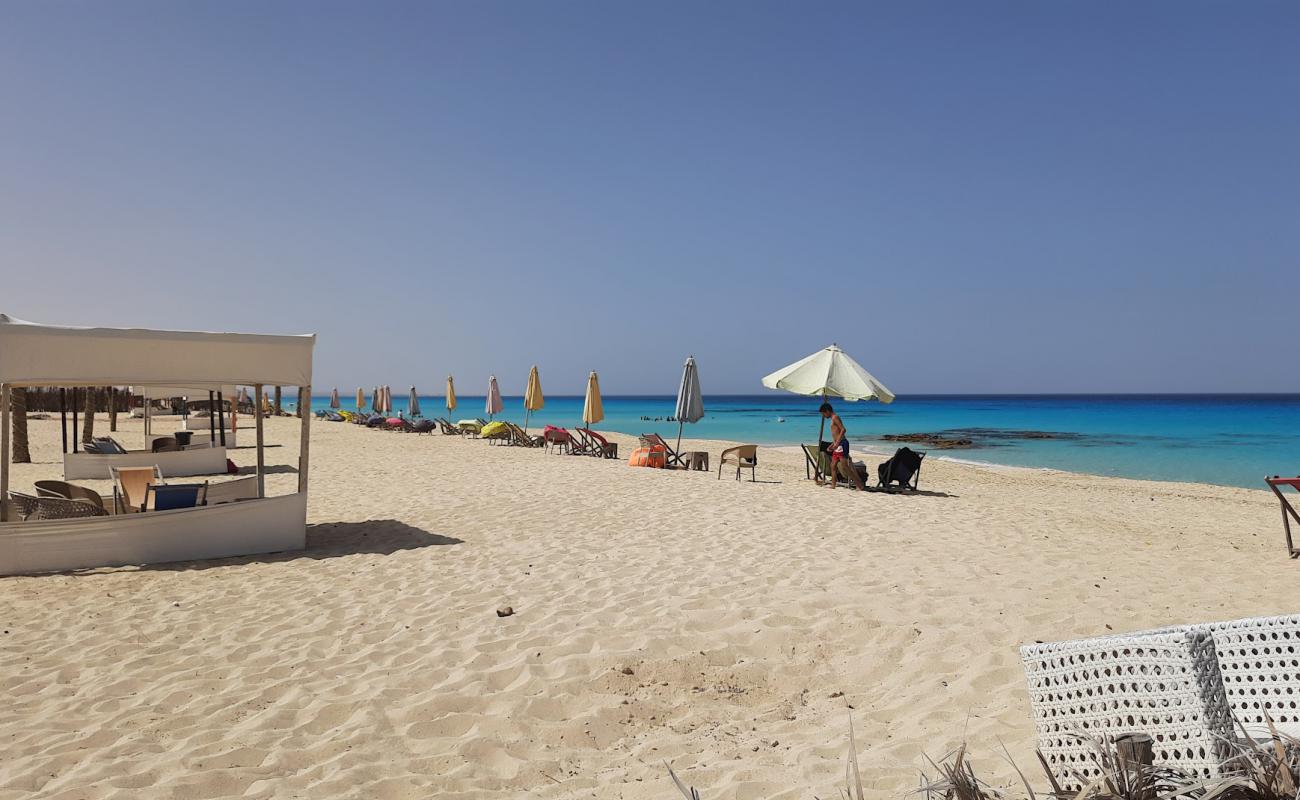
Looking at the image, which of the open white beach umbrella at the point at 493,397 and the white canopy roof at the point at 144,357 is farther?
the open white beach umbrella at the point at 493,397

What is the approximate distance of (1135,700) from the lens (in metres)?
2.13

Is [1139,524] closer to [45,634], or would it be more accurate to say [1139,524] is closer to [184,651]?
[184,651]

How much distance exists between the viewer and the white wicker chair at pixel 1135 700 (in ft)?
6.66

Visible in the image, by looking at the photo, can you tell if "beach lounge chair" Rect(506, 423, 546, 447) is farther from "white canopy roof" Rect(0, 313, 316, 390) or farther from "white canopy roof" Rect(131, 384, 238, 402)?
"white canopy roof" Rect(0, 313, 316, 390)

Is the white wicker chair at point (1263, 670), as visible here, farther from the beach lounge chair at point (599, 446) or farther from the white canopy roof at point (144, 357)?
the beach lounge chair at point (599, 446)

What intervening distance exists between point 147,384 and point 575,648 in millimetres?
4872

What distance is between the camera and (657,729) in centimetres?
342

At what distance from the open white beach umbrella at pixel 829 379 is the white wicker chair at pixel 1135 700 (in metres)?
9.37

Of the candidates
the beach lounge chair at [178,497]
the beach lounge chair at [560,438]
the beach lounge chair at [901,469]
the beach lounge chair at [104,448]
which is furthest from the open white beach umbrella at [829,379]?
the beach lounge chair at [104,448]

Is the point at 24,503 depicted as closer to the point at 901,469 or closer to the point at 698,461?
the point at 698,461

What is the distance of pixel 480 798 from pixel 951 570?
177 inches

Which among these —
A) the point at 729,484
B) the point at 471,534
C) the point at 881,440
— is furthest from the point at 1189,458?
the point at 471,534

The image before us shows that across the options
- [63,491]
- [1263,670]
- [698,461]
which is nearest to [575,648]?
[1263,670]

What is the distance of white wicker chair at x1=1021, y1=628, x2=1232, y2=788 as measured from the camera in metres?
2.03
